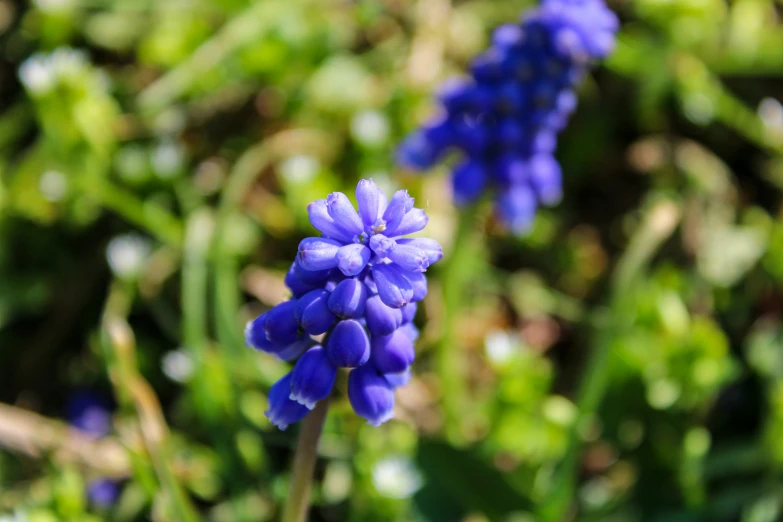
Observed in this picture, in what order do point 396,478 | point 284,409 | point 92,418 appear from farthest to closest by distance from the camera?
point 92,418 < point 396,478 < point 284,409

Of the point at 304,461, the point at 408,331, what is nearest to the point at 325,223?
the point at 408,331

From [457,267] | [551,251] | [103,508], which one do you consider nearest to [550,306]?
[551,251]

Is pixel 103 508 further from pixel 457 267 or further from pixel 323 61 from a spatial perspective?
pixel 323 61

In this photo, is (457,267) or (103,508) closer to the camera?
(103,508)

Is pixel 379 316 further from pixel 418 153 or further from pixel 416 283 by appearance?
pixel 418 153

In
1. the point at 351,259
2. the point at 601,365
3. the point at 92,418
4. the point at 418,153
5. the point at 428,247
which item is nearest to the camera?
the point at 351,259

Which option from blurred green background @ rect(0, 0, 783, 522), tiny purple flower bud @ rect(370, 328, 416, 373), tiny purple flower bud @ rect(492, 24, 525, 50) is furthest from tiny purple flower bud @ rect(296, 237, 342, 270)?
tiny purple flower bud @ rect(492, 24, 525, 50)
